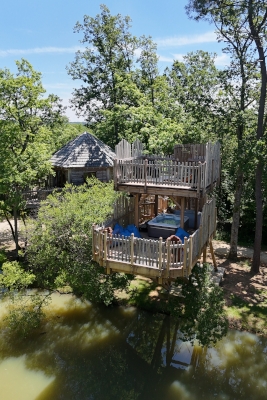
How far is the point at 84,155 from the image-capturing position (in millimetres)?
22469

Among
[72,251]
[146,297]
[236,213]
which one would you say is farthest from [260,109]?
[72,251]

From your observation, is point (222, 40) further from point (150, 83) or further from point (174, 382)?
point (174, 382)

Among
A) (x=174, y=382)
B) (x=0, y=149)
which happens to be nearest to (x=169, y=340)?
(x=174, y=382)

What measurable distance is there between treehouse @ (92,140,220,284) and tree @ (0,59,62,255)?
575 cm

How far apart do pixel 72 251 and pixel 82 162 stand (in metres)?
11.4

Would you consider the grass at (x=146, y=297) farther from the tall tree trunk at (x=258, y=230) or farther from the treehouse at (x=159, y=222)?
the tall tree trunk at (x=258, y=230)

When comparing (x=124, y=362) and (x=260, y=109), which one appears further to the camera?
(x=260, y=109)

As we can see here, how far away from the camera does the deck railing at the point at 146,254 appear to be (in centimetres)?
899

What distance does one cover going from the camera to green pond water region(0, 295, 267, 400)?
9430 mm

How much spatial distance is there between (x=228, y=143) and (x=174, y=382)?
15.7 metres

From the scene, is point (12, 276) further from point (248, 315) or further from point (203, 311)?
point (248, 315)

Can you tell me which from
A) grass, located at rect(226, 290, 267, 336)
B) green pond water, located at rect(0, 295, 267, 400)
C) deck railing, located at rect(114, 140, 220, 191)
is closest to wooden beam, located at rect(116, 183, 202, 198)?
deck railing, located at rect(114, 140, 220, 191)

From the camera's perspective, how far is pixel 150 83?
24531 millimetres

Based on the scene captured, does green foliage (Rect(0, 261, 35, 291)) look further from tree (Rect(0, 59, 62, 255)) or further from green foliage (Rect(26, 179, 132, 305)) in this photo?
tree (Rect(0, 59, 62, 255))
